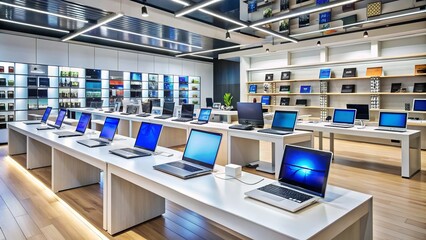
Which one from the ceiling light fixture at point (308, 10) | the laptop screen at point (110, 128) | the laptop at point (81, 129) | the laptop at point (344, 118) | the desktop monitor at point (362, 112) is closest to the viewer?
the laptop screen at point (110, 128)

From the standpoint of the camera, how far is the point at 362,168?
4.92 metres

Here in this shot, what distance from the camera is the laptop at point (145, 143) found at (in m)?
2.67

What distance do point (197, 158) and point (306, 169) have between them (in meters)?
0.91

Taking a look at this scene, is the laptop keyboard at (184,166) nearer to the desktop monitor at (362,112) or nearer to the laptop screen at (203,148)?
the laptop screen at (203,148)

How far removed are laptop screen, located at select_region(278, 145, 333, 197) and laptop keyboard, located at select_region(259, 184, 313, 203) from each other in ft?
0.20

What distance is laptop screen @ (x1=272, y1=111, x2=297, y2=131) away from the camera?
161 inches

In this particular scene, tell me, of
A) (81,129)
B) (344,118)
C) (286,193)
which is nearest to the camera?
(286,193)

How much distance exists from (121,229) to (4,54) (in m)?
7.21

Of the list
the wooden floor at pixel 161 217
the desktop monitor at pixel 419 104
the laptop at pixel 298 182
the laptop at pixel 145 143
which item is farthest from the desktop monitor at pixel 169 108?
the desktop monitor at pixel 419 104

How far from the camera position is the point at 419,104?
6.39 meters

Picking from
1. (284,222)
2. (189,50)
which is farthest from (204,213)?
(189,50)

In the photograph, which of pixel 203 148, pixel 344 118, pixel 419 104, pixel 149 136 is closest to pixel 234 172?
pixel 203 148

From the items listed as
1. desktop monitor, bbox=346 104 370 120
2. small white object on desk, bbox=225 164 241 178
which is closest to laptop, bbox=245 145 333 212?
small white object on desk, bbox=225 164 241 178

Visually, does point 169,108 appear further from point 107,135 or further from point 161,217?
point 161,217
